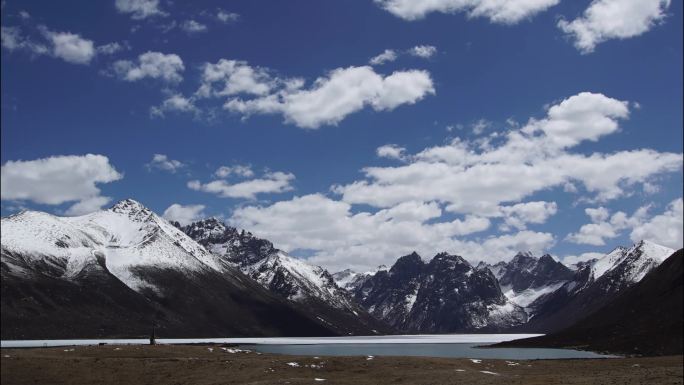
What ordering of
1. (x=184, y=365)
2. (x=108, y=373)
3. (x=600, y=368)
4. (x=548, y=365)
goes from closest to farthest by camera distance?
(x=108, y=373) < (x=184, y=365) < (x=600, y=368) < (x=548, y=365)

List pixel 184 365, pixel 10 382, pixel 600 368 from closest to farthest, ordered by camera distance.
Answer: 1. pixel 10 382
2. pixel 184 365
3. pixel 600 368

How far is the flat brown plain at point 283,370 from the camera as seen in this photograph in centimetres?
7694

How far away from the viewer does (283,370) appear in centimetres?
8788

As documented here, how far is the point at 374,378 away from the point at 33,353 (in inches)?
2161

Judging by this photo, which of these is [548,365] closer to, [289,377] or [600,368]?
[600,368]

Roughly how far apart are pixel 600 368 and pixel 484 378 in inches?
1072

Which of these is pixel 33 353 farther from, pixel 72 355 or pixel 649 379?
pixel 649 379

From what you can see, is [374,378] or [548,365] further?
[548,365]

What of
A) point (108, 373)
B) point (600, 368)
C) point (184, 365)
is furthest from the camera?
point (600, 368)

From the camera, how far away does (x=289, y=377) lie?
266 feet

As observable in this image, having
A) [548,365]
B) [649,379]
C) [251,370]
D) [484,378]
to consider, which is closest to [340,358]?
[251,370]

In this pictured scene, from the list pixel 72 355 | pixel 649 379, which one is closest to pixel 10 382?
pixel 72 355

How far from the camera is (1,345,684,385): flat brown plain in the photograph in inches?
3029

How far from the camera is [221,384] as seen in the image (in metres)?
74.8
